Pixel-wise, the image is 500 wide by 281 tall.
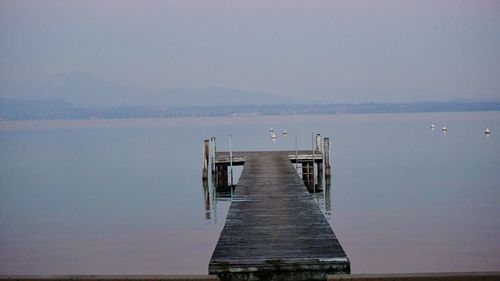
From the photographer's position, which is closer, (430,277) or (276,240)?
(276,240)

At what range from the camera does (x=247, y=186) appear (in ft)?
57.3

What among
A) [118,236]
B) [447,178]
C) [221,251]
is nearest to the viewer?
[221,251]

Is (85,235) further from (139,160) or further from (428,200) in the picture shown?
(139,160)

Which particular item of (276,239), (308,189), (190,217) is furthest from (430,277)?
(308,189)

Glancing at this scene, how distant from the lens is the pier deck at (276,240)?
873 cm

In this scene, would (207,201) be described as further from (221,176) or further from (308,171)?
(308,171)

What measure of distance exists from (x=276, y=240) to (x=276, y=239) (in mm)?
78

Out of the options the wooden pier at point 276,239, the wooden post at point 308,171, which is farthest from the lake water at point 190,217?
the wooden pier at point 276,239

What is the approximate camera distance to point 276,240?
10234 mm

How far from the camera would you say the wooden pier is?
873cm

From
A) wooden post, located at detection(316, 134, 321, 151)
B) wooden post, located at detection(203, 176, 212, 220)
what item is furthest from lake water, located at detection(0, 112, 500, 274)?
wooden post, located at detection(316, 134, 321, 151)

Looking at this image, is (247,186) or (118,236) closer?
(247,186)

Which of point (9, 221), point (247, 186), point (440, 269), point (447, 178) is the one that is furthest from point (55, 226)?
point (447, 178)

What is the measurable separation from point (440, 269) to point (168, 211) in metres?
13.6
